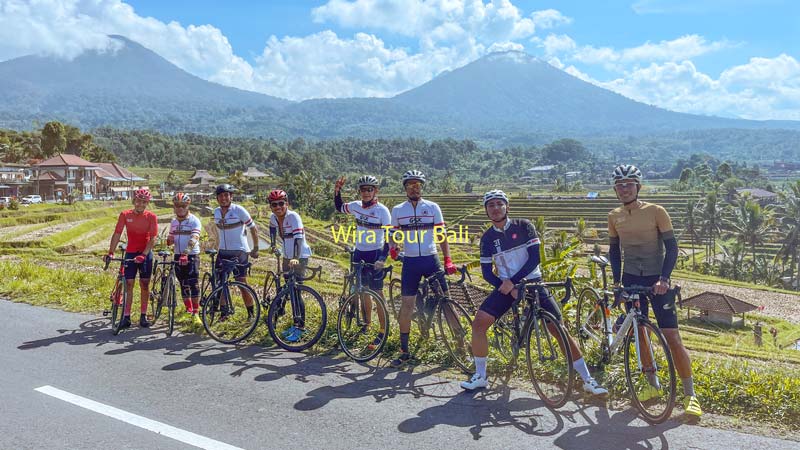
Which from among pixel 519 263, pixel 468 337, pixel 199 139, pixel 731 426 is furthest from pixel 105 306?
pixel 199 139

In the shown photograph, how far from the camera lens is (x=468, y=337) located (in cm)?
574

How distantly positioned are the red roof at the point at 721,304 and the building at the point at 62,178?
5643 centimetres

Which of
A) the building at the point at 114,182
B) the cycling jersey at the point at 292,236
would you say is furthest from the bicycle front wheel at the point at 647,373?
the building at the point at 114,182

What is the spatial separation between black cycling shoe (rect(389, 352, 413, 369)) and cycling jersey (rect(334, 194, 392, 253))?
4.00ft

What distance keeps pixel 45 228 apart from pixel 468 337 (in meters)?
38.6

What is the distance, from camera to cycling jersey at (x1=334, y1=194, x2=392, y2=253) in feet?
21.6

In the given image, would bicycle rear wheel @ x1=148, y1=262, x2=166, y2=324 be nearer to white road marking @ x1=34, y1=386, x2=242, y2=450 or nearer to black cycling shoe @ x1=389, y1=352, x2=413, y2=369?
white road marking @ x1=34, y1=386, x2=242, y2=450

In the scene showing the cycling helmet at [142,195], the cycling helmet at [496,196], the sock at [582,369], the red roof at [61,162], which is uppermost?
the red roof at [61,162]

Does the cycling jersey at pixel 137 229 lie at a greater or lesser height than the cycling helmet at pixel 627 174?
lesser

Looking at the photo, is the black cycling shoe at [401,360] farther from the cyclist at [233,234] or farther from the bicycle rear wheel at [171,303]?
the bicycle rear wheel at [171,303]

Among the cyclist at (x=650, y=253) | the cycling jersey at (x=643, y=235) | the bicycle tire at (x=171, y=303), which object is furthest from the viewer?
the bicycle tire at (x=171, y=303)

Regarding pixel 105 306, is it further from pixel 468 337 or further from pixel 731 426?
pixel 731 426

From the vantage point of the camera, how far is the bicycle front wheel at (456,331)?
574cm

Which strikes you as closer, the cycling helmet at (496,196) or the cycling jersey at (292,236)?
the cycling helmet at (496,196)
